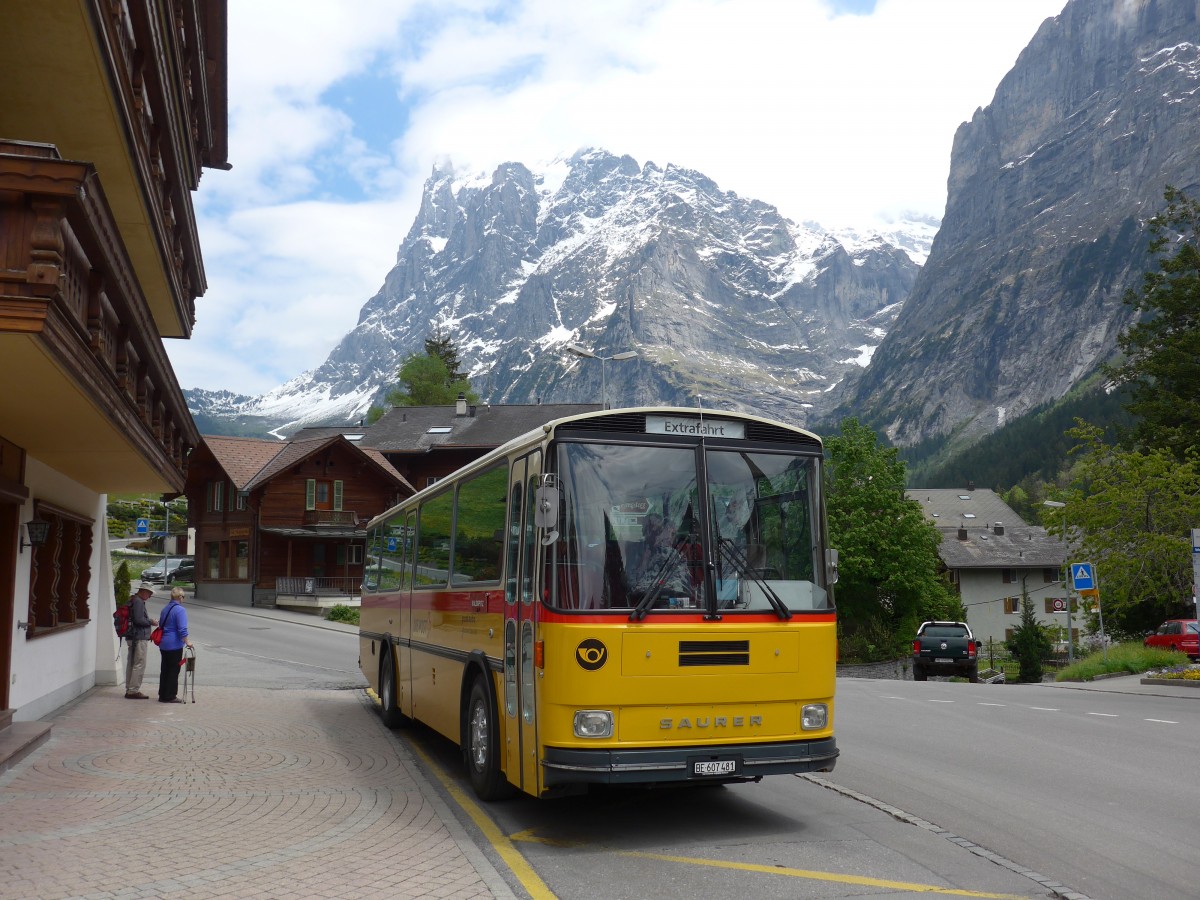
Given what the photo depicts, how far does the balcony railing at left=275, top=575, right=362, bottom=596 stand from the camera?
51500 mm

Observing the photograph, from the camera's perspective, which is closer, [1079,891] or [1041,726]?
[1079,891]

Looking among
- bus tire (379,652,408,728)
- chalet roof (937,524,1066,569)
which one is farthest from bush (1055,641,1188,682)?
chalet roof (937,524,1066,569)

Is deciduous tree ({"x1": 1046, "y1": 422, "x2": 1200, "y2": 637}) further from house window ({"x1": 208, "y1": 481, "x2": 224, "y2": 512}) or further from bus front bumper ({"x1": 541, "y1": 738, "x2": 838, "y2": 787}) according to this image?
house window ({"x1": 208, "y1": 481, "x2": 224, "y2": 512})

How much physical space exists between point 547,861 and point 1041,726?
1012cm

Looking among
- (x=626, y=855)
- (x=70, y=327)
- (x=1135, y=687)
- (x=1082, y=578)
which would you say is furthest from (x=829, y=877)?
(x=1082, y=578)

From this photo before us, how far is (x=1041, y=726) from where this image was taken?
1522 centimetres

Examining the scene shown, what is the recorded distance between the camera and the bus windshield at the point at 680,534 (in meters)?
7.96

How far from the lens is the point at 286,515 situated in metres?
A: 54.2

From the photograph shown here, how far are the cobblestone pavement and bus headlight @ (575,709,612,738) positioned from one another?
1.04 meters

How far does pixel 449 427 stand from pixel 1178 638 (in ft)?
151

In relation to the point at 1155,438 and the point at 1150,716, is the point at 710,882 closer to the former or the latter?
the point at 1150,716

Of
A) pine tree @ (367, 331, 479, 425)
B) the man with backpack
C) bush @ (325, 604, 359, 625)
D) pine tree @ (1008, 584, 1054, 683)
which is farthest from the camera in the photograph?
pine tree @ (367, 331, 479, 425)

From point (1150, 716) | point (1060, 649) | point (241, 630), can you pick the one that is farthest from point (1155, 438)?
point (241, 630)

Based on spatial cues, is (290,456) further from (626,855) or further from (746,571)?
(626,855)
